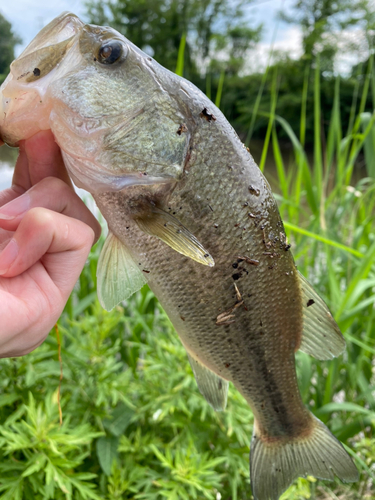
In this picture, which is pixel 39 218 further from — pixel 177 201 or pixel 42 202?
pixel 177 201

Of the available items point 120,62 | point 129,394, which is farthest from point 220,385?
point 120,62

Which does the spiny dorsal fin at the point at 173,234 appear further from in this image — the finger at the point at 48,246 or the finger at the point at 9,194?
the finger at the point at 9,194

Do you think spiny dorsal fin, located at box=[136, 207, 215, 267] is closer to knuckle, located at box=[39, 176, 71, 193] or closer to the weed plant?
knuckle, located at box=[39, 176, 71, 193]

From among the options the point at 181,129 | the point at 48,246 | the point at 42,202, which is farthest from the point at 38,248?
the point at 181,129

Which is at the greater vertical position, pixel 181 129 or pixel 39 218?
pixel 181 129

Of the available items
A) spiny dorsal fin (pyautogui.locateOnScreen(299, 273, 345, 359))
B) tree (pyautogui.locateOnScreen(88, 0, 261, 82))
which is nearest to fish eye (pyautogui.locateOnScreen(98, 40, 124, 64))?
spiny dorsal fin (pyautogui.locateOnScreen(299, 273, 345, 359))

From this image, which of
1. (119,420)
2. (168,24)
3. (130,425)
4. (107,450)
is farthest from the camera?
(168,24)
